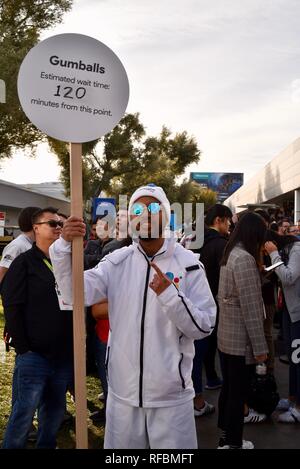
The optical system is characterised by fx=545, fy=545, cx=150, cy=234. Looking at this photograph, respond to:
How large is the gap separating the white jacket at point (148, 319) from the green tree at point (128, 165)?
106ft

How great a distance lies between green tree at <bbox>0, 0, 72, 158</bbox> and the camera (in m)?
18.2

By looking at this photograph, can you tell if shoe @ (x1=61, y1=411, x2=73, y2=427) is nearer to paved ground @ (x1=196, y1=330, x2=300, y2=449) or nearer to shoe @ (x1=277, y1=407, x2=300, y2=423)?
paved ground @ (x1=196, y1=330, x2=300, y2=449)

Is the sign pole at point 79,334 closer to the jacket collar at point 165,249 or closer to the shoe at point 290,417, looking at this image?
the jacket collar at point 165,249

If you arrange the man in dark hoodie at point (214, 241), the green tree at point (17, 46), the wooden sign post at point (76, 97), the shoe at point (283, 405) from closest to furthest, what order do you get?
the wooden sign post at point (76, 97) < the shoe at point (283, 405) < the man in dark hoodie at point (214, 241) < the green tree at point (17, 46)

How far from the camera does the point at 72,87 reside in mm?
2869

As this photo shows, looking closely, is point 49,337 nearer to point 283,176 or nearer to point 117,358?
point 117,358

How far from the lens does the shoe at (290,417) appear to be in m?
5.07

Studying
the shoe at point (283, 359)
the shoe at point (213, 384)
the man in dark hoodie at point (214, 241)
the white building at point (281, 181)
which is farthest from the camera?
the white building at point (281, 181)

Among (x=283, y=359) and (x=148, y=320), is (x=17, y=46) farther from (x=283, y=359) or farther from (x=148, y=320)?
(x=148, y=320)

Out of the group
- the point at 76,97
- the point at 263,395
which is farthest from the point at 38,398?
the point at 263,395

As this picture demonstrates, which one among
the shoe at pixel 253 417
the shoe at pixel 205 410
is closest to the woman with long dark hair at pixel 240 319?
the shoe at pixel 253 417

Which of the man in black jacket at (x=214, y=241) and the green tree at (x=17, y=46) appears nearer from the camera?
the man in black jacket at (x=214, y=241)

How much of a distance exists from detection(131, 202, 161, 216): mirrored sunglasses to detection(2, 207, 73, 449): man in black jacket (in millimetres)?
1228

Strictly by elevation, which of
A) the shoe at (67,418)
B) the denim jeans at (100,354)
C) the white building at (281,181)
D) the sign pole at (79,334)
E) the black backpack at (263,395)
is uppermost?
the white building at (281,181)
